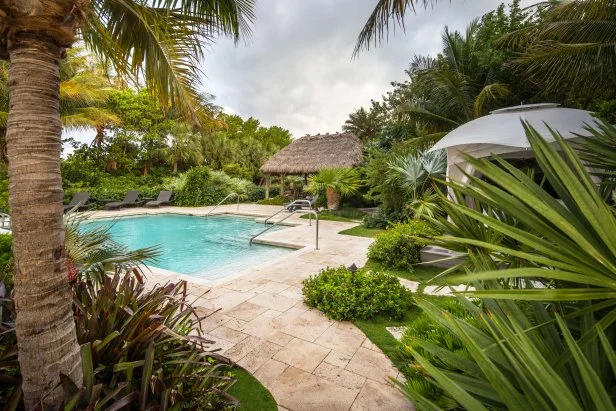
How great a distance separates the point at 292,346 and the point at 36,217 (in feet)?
8.64

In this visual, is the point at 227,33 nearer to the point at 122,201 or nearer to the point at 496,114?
the point at 496,114

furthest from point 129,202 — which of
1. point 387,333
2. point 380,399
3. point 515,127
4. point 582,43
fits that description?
point 582,43

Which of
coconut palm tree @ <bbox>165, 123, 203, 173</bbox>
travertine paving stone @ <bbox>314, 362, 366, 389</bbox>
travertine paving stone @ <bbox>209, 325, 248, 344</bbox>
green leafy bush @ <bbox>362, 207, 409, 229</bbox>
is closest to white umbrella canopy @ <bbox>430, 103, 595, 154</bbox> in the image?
green leafy bush @ <bbox>362, 207, 409, 229</bbox>

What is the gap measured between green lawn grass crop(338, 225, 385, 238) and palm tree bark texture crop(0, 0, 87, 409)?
8463 mm

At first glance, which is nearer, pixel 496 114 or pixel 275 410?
pixel 275 410

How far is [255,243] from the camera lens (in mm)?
9258

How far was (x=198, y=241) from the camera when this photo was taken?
10555 mm

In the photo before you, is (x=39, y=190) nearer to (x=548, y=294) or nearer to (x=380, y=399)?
(x=548, y=294)

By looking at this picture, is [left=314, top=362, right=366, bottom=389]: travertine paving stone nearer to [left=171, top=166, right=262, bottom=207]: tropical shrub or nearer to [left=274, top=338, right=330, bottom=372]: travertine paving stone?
[left=274, top=338, right=330, bottom=372]: travertine paving stone

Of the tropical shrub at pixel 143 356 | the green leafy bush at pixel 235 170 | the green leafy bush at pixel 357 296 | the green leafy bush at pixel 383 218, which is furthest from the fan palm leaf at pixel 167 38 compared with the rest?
the green leafy bush at pixel 235 170

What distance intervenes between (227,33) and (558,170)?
3.90 metres

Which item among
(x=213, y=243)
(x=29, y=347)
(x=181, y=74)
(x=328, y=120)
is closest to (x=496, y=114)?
(x=181, y=74)

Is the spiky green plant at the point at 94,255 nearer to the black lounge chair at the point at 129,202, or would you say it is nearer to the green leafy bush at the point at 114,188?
the black lounge chair at the point at 129,202

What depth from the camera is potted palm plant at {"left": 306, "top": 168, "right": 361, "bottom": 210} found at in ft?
44.3
